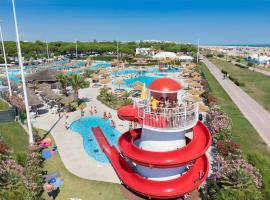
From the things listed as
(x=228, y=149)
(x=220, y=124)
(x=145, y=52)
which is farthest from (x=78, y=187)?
(x=145, y=52)

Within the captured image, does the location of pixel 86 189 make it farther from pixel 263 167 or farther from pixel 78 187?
pixel 263 167

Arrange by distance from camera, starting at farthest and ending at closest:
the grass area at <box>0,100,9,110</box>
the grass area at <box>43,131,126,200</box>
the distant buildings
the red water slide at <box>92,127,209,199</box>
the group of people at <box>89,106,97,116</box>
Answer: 1. the distant buildings
2. the group of people at <box>89,106,97,116</box>
3. the grass area at <box>0,100,9,110</box>
4. the grass area at <box>43,131,126,200</box>
5. the red water slide at <box>92,127,209,199</box>

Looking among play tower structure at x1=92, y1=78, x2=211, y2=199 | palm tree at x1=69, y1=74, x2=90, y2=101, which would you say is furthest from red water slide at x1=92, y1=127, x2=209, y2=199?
palm tree at x1=69, y1=74, x2=90, y2=101

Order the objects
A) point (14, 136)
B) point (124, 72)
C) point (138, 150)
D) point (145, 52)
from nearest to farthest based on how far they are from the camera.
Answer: point (138, 150)
point (14, 136)
point (124, 72)
point (145, 52)

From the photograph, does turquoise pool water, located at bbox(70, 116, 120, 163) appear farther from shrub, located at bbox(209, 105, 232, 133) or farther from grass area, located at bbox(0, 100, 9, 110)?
grass area, located at bbox(0, 100, 9, 110)

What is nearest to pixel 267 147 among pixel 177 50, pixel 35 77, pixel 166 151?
pixel 166 151

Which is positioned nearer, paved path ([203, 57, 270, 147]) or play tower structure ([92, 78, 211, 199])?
play tower structure ([92, 78, 211, 199])

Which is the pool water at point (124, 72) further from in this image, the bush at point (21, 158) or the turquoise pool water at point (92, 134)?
the bush at point (21, 158)
